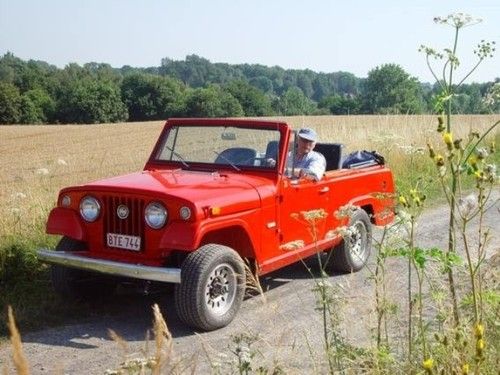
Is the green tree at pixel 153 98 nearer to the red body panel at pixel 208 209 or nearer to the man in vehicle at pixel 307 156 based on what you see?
the man in vehicle at pixel 307 156

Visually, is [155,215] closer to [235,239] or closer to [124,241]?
[124,241]

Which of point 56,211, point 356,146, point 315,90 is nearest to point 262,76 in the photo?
point 315,90

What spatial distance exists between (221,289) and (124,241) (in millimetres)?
908

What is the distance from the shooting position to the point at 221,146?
6883 mm

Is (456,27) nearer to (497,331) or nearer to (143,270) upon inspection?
(497,331)

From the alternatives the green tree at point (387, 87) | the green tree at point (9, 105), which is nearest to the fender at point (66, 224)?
the green tree at point (9, 105)

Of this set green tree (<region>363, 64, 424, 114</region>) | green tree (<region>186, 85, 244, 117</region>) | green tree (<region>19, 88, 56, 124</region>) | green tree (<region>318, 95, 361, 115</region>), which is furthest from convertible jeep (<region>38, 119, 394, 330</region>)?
green tree (<region>363, 64, 424, 114</region>)

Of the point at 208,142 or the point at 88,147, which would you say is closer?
the point at 208,142

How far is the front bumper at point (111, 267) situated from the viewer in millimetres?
5219

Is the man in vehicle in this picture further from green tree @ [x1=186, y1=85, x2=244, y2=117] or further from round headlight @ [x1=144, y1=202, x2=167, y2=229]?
green tree @ [x1=186, y1=85, x2=244, y2=117]

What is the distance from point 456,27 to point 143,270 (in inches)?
124

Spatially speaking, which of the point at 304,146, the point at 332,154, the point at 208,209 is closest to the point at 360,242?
the point at 332,154

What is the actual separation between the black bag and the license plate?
318cm

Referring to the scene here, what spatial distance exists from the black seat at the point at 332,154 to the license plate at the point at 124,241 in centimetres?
302
